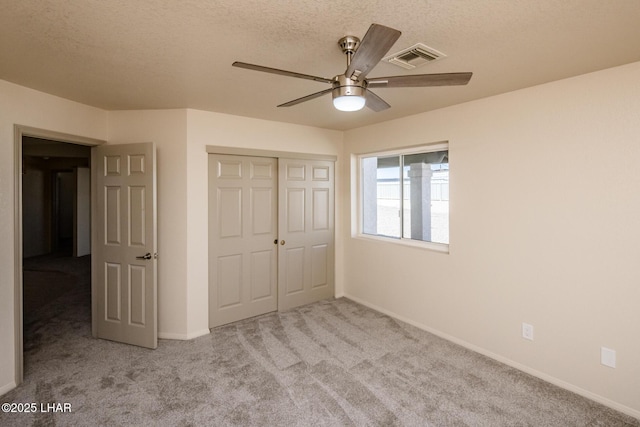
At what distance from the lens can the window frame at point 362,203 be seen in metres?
3.37

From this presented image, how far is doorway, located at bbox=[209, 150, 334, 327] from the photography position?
3.49 meters

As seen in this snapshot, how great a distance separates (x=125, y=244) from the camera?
308 centimetres

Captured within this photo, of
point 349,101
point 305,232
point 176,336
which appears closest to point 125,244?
point 176,336

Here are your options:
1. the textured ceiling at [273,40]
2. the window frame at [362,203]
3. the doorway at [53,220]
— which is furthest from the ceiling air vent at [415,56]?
the doorway at [53,220]

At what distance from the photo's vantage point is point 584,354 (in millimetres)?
2336

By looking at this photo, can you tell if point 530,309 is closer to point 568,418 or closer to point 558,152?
point 568,418

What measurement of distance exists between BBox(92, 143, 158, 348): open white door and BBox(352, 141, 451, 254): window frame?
8.20 feet

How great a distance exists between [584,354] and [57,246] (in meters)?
9.99

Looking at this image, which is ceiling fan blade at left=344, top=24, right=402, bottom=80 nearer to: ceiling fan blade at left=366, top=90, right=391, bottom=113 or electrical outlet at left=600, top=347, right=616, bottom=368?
ceiling fan blade at left=366, top=90, right=391, bottom=113

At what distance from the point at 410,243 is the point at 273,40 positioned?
264 centimetres

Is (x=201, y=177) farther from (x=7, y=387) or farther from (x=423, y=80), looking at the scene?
(x=423, y=80)

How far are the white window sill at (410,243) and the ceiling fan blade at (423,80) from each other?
6.73 ft

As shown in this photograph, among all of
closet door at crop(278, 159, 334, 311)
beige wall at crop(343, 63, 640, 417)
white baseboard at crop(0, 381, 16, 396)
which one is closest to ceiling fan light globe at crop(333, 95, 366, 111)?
beige wall at crop(343, 63, 640, 417)

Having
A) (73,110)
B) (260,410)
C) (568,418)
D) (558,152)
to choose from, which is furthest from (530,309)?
(73,110)
